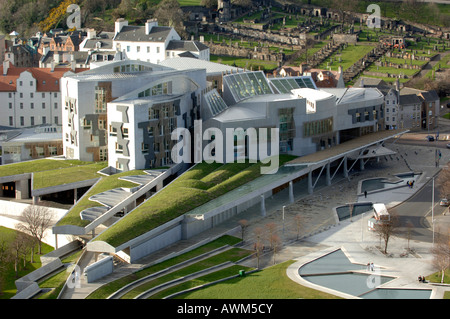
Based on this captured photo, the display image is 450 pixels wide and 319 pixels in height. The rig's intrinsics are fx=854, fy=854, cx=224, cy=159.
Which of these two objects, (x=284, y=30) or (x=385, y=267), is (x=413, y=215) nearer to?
(x=385, y=267)

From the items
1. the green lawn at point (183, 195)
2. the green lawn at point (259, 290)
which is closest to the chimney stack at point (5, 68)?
the green lawn at point (183, 195)

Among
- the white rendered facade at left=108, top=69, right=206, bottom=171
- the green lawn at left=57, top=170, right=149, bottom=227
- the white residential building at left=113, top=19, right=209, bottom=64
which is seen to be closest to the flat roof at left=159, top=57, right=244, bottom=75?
the white rendered facade at left=108, top=69, right=206, bottom=171

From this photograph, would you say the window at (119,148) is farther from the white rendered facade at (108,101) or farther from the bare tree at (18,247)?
the bare tree at (18,247)

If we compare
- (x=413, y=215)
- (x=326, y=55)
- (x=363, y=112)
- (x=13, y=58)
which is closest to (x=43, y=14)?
(x=13, y=58)

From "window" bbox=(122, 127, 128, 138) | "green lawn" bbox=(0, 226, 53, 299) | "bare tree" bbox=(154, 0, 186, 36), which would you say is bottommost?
"green lawn" bbox=(0, 226, 53, 299)

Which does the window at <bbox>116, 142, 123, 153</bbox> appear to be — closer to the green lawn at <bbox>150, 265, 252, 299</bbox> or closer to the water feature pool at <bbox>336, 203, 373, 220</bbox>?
the water feature pool at <bbox>336, 203, 373, 220</bbox>
